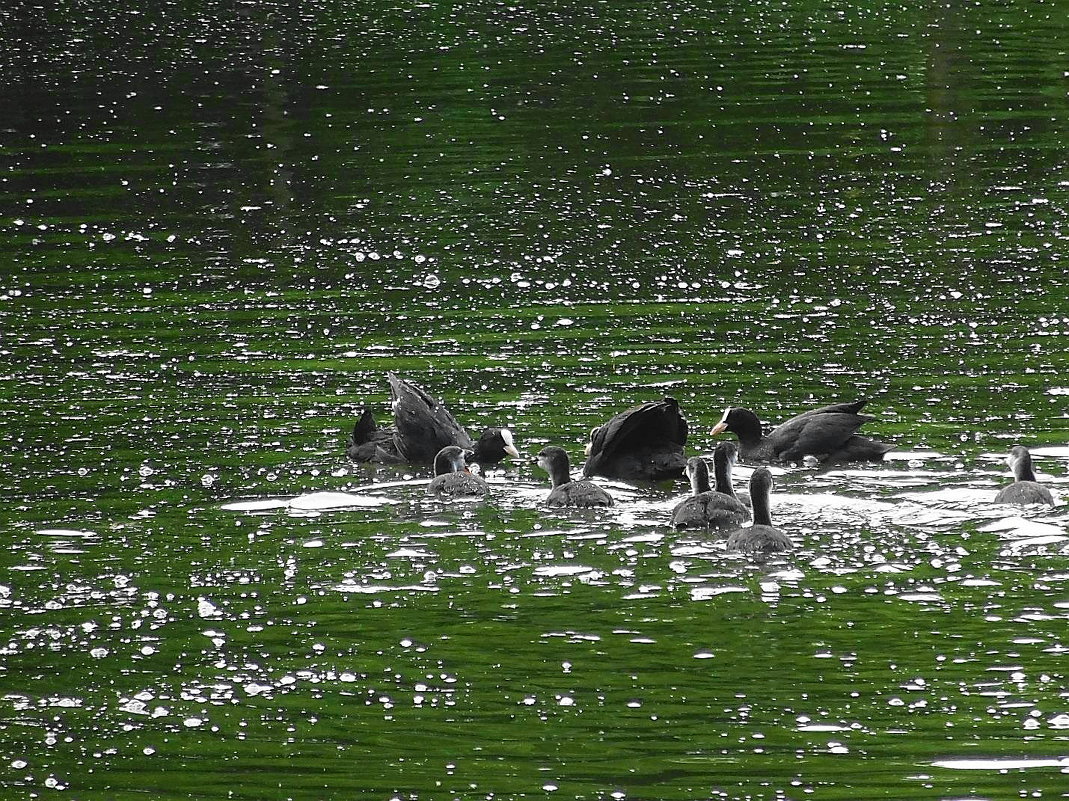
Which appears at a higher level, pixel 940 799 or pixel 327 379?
pixel 327 379

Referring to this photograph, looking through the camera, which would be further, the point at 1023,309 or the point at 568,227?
the point at 568,227

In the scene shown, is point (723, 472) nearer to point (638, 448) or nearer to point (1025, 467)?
point (638, 448)

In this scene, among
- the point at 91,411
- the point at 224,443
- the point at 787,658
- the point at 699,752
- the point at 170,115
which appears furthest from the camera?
the point at 170,115

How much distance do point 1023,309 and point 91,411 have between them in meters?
7.97

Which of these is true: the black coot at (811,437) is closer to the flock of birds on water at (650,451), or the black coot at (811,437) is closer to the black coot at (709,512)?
the flock of birds on water at (650,451)

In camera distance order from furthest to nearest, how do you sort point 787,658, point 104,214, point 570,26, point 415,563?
point 570,26
point 104,214
point 415,563
point 787,658

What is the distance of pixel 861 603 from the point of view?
9883mm

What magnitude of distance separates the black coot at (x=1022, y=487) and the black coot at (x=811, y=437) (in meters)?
1.29

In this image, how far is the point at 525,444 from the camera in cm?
1318

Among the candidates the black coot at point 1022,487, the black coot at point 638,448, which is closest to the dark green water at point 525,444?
the black coot at point 1022,487

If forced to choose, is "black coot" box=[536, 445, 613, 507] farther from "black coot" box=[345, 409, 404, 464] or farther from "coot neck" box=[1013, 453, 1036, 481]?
"coot neck" box=[1013, 453, 1036, 481]

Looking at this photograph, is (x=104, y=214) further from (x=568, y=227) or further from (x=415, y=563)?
(x=415, y=563)

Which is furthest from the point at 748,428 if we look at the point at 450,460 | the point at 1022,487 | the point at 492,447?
the point at 1022,487

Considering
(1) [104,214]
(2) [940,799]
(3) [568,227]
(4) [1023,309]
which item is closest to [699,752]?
(2) [940,799]
